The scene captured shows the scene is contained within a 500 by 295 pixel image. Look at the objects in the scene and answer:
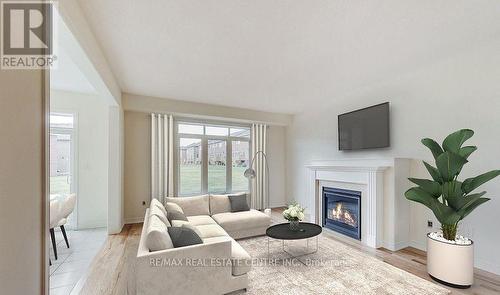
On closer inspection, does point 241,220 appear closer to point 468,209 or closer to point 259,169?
point 259,169

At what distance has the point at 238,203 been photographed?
4.69m

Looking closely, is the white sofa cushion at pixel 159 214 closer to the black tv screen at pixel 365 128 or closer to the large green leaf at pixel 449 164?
the large green leaf at pixel 449 164

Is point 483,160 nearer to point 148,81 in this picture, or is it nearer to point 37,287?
point 37,287

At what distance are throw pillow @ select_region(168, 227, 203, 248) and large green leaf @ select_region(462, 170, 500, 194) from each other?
309 cm

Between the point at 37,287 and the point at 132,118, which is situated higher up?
the point at 132,118

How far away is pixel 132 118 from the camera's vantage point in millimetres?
5195

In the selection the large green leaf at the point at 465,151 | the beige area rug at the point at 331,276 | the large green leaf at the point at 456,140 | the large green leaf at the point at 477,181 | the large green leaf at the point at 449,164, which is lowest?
the beige area rug at the point at 331,276

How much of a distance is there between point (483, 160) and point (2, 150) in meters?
4.65

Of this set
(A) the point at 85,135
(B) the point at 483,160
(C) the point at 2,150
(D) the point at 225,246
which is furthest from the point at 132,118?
(B) the point at 483,160

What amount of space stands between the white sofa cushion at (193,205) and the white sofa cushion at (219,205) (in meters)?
0.12

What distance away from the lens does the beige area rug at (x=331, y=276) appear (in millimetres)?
2430

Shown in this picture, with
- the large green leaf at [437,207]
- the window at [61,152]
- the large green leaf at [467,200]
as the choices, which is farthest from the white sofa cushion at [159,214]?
the large green leaf at [467,200]

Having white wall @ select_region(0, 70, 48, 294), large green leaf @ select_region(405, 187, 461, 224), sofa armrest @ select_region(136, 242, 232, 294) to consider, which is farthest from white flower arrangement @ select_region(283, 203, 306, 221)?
white wall @ select_region(0, 70, 48, 294)

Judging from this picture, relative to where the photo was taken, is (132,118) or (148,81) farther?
(132,118)
